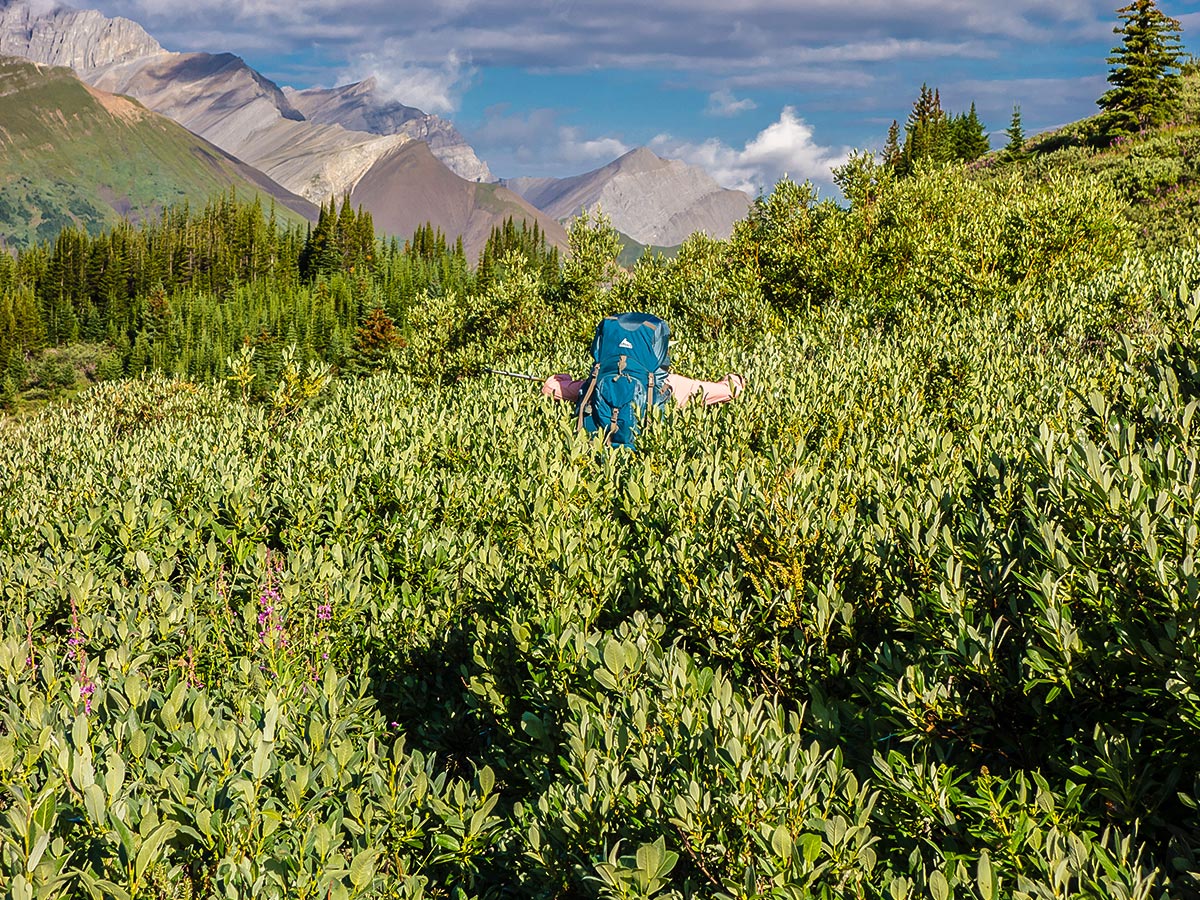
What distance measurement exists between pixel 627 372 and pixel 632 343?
18.8 inches

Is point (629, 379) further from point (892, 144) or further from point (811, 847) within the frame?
point (892, 144)

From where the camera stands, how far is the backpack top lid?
1274cm

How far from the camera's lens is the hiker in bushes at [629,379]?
12.8 metres

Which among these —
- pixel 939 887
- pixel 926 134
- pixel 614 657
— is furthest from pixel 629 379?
pixel 926 134

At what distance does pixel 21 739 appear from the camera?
446cm

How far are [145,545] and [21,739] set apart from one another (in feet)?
18.8

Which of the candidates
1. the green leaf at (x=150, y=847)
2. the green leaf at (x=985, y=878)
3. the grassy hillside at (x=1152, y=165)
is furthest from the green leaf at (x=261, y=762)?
the grassy hillside at (x=1152, y=165)

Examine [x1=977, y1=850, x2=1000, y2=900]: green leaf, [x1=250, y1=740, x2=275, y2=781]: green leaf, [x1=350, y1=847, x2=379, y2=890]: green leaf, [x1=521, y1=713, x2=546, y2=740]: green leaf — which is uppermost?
[x1=977, y1=850, x2=1000, y2=900]: green leaf

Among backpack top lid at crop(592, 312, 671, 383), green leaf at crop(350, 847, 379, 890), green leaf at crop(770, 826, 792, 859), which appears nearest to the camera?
green leaf at crop(770, 826, 792, 859)

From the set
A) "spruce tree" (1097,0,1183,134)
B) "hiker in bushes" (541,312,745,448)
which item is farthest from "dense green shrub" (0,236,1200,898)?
"spruce tree" (1097,0,1183,134)

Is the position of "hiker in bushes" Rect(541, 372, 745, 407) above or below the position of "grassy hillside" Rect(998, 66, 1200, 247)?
below

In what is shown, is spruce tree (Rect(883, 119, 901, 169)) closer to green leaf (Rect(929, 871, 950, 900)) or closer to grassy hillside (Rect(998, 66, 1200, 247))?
grassy hillside (Rect(998, 66, 1200, 247))

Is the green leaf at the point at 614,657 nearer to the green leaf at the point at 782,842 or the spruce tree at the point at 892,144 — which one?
the green leaf at the point at 782,842

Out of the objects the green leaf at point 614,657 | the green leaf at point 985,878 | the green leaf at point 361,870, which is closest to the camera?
the green leaf at point 985,878
